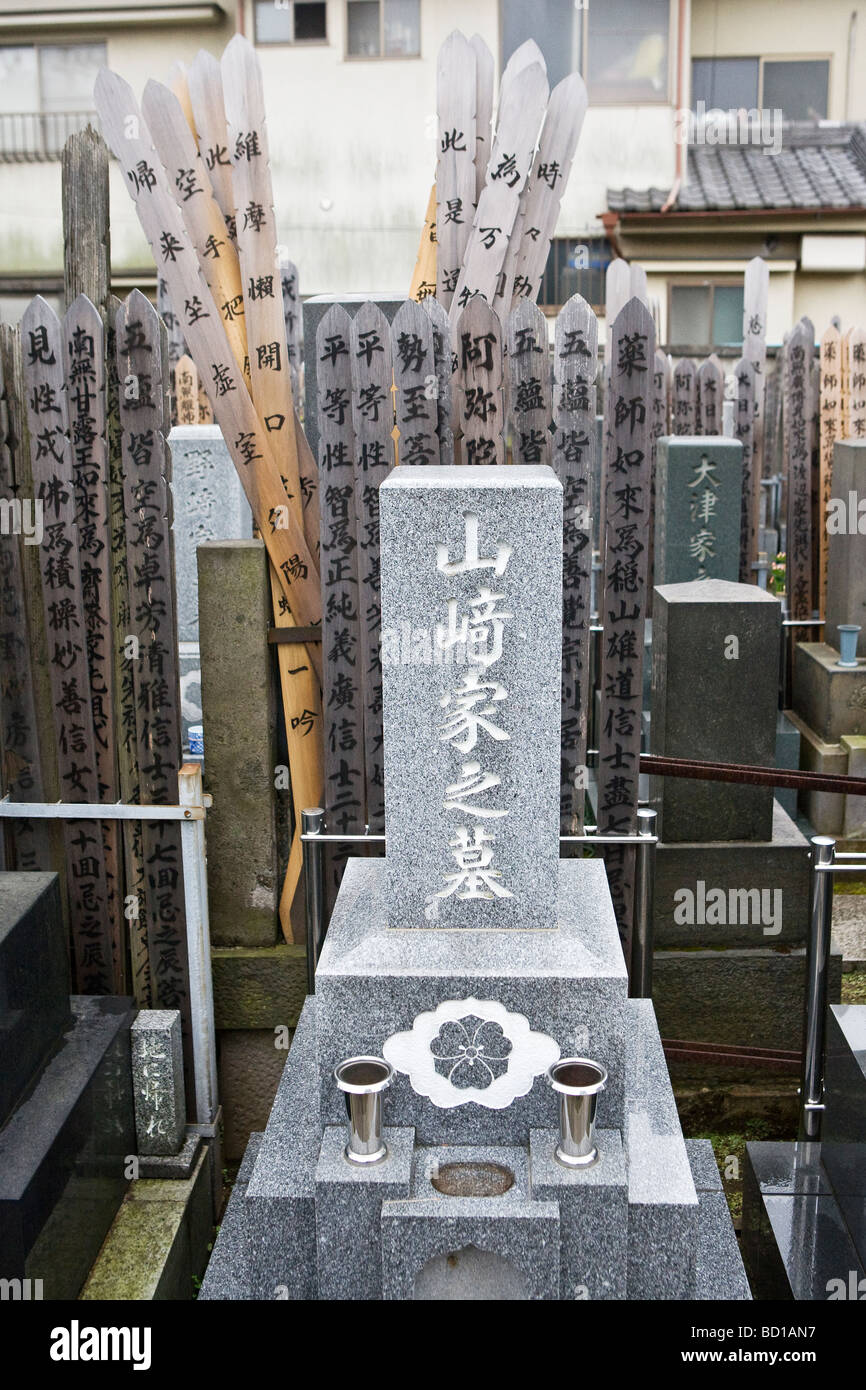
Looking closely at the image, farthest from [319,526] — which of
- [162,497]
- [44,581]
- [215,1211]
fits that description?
[215,1211]

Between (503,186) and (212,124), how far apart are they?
4.18 ft

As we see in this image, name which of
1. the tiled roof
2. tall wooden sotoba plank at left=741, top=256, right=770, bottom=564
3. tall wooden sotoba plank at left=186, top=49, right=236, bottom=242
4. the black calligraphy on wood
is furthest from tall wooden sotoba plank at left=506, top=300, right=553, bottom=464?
the tiled roof

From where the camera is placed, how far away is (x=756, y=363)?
36.1 feet

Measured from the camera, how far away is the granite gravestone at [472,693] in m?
3.78

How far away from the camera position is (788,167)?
18156 mm

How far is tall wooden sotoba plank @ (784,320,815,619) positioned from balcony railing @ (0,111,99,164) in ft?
41.0

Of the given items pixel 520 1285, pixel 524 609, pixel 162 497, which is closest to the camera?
pixel 520 1285

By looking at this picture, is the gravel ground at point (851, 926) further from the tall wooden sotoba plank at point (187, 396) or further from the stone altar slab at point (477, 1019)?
the tall wooden sotoba plank at point (187, 396)

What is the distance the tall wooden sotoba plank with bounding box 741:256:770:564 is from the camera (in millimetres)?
10539

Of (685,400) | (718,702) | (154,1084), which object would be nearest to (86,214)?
(154,1084)

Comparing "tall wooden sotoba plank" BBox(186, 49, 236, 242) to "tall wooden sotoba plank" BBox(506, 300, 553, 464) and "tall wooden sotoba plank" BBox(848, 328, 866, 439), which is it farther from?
"tall wooden sotoba plank" BBox(848, 328, 866, 439)

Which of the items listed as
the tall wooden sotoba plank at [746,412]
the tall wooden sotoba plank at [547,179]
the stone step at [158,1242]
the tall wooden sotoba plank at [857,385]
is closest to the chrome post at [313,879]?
the stone step at [158,1242]

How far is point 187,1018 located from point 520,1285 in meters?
2.18

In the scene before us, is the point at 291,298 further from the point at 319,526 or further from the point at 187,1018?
the point at 187,1018
